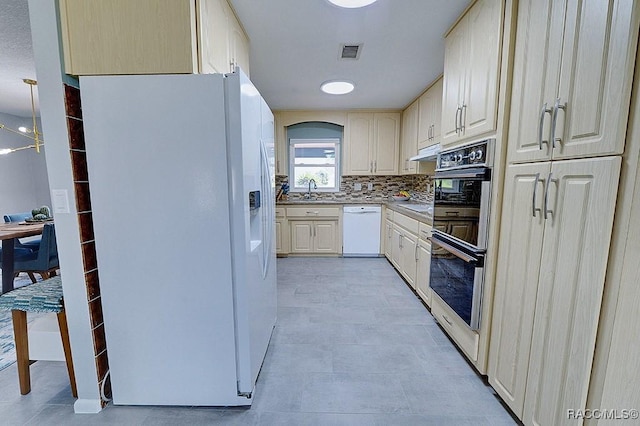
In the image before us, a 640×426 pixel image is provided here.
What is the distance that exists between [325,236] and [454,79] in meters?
2.82

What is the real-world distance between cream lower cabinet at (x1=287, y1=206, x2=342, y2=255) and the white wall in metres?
4.82

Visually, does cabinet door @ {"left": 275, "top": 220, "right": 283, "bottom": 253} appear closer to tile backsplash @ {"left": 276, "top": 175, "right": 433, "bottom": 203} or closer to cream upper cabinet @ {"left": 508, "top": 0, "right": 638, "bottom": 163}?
tile backsplash @ {"left": 276, "top": 175, "right": 433, "bottom": 203}

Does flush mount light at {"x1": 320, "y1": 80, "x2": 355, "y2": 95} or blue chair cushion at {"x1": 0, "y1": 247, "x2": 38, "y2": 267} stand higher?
flush mount light at {"x1": 320, "y1": 80, "x2": 355, "y2": 95}

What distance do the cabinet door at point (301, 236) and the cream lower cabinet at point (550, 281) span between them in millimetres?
3004

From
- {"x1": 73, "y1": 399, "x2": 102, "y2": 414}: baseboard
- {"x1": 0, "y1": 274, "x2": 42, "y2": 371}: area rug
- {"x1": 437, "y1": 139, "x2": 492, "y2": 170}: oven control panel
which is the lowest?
{"x1": 0, "y1": 274, "x2": 42, "y2": 371}: area rug

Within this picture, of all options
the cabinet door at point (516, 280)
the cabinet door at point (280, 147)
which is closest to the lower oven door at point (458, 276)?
the cabinet door at point (516, 280)

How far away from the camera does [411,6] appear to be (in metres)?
1.75

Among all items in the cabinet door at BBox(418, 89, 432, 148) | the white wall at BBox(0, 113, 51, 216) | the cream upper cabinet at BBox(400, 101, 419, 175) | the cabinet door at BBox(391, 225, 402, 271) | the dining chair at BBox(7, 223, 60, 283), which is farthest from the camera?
the white wall at BBox(0, 113, 51, 216)

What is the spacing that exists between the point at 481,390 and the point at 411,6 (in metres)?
2.38

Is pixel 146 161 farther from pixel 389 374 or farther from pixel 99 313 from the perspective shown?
pixel 389 374

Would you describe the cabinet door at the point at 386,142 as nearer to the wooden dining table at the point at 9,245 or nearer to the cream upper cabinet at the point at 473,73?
the cream upper cabinet at the point at 473,73

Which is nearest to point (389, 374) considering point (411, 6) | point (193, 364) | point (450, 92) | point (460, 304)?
point (460, 304)

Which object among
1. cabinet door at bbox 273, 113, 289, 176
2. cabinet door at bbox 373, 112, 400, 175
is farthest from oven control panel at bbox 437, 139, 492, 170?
cabinet door at bbox 273, 113, 289, 176

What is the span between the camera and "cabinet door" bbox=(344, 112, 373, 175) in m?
4.30
